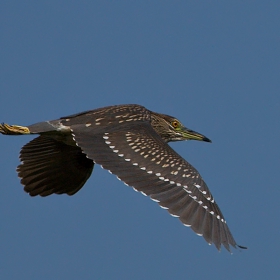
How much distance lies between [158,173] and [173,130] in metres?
3.04

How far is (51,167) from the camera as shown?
12477 mm

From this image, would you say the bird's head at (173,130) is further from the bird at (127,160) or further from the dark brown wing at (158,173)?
the dark brown wing at (158,173)

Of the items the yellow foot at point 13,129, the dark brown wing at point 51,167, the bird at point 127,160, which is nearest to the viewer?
the bird at point 127,160

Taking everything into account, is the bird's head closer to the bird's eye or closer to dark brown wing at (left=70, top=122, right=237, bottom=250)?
the bird's eye

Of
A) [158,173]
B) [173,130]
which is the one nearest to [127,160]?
[158,173]

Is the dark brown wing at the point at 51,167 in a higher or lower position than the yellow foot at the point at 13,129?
lower

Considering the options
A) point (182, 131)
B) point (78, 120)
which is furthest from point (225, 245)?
point (182, 131)

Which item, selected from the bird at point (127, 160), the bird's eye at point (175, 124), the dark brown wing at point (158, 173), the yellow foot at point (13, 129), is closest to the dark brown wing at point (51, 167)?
the bird at point (127, 160)

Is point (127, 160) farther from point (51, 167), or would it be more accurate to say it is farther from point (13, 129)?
point (51, 167)

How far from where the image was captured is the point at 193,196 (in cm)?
996

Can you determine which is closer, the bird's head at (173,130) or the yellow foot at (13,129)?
the yellow foot at (13,129)

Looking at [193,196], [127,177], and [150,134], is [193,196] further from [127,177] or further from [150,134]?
[150,134]

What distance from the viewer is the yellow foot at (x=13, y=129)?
1147cm

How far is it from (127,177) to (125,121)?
1.67 m
